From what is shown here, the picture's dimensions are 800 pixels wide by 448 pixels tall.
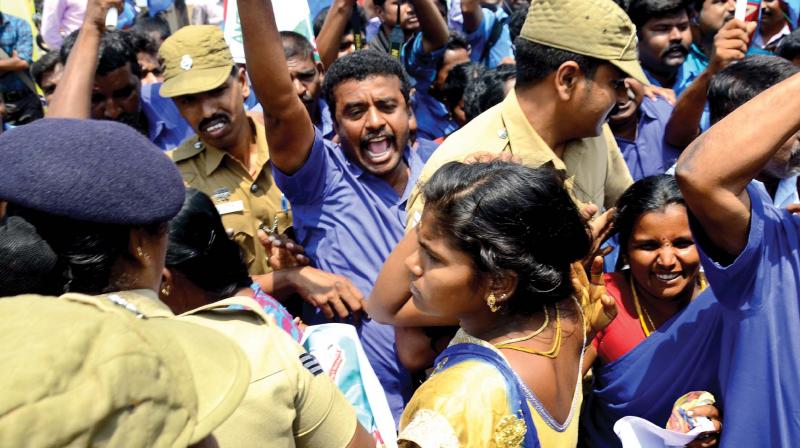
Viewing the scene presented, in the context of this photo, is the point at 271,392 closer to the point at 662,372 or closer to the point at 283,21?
the point at 662,372

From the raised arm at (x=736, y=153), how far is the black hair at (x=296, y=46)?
2.75 meters

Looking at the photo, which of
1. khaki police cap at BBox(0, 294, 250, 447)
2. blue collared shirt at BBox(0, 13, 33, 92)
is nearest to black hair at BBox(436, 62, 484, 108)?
A: blue collared shirt at BBox(0, 13, 33, 92)

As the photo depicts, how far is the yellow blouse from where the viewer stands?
160 centimetres

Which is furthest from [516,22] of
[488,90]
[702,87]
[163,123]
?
[163,123]

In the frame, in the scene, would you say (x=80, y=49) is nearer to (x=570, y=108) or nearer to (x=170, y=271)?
(x=170, y=271)

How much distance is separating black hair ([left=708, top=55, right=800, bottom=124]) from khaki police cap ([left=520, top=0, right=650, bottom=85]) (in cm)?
42

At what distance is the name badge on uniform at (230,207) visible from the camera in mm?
3346

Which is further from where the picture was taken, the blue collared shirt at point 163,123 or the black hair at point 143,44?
the black hair at point 143,44

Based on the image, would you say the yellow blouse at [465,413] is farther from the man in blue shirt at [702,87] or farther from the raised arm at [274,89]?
the man in blue shirt at [702,87]

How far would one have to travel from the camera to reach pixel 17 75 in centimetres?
547

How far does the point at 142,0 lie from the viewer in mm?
6320

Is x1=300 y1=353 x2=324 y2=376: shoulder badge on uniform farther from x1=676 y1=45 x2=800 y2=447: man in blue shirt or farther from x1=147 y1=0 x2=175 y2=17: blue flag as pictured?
x1=147 y1=0 x2=175 y2=17: blue flag

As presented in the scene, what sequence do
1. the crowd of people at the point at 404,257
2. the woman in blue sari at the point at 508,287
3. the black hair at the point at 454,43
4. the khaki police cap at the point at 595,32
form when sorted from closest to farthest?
the crowd of people at the point at 404,257, the woman in blue sari at the point at 508,287, the khaki police cap at the point at 595,32, the black hair at the point at 454,43

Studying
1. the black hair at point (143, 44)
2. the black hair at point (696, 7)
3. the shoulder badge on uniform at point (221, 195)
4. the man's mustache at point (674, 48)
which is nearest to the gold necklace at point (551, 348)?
the shoulder badge on uniform at point (221, 195)
